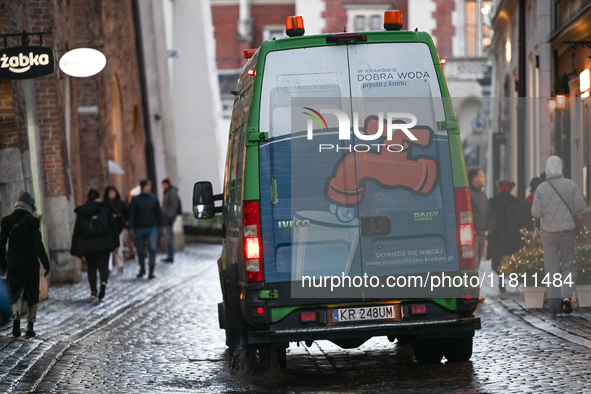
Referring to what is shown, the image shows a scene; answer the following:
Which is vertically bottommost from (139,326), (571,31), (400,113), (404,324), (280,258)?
(139,326)

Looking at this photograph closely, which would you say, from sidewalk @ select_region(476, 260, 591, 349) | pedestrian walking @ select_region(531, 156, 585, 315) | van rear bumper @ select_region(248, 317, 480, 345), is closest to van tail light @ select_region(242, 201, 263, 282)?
van rear bumper @ select_region(248, 317, 480, 345)

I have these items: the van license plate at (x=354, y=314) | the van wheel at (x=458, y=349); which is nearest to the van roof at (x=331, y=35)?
the van license plate at (x=354, y=314)

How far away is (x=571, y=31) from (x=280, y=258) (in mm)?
10496

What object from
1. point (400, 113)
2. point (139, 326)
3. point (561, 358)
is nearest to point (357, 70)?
point (400, 113)

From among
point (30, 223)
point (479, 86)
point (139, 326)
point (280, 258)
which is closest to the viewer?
point (280, 258)

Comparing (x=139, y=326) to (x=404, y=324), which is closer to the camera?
(x=404, y=324)

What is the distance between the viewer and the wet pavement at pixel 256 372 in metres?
7.68

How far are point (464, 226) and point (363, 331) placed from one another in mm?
1109

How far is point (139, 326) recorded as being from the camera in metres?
12.3

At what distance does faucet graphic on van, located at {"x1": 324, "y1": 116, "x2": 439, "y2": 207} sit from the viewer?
7.45 metres

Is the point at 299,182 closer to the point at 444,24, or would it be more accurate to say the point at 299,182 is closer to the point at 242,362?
the point at 242,362

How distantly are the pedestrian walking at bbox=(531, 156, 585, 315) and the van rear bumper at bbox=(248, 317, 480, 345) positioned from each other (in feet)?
13.6

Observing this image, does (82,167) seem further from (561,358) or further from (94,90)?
(561,358)

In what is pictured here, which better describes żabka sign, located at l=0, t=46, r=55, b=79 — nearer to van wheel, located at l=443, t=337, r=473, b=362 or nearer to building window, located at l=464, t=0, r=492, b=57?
van wheel, located at l=443, t=337, r=473, b=362
